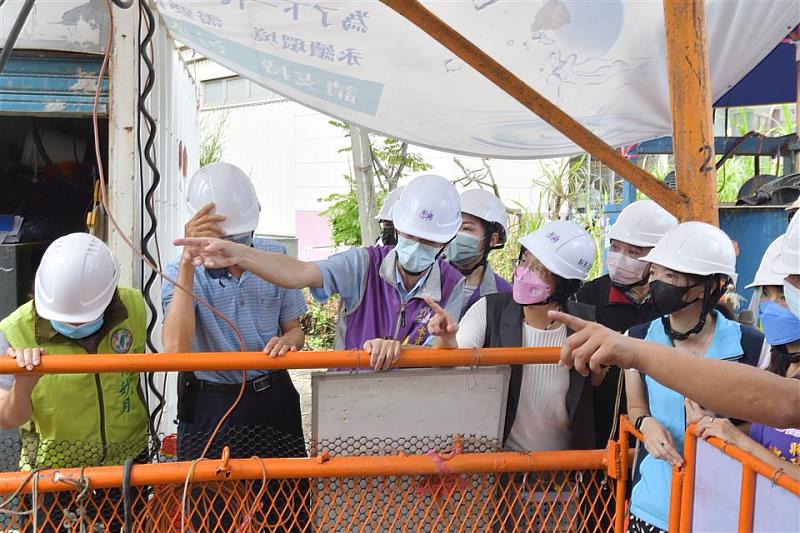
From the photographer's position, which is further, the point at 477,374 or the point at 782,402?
the point at 477,374

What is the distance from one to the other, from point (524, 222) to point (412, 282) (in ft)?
25.5

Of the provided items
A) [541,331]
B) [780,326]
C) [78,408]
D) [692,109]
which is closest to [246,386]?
[78,408]

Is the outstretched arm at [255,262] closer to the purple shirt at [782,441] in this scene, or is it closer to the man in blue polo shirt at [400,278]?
the man in blue polo shirt at [400,278]

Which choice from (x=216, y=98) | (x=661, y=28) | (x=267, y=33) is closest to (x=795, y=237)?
(x=661, y=28)

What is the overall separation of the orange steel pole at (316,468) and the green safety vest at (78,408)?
330 millimetres

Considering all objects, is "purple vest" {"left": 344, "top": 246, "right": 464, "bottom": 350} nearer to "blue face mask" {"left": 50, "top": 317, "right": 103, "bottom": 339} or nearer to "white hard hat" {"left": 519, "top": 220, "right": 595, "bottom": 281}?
"white hard hat" {"left": 519, "top": 220, "right": 595, "bottom": 281}

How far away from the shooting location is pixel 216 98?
1616 centimetres

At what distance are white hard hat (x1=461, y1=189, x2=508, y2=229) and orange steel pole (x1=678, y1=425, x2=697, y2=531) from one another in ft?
6.91

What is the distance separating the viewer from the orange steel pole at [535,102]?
91.0 inches

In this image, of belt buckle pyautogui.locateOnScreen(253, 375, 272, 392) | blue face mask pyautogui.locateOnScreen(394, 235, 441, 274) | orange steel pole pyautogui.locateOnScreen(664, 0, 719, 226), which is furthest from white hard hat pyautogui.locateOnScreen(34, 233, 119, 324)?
orange steel pole pyautogui.locateOnScreen(664, 0, 719, 226)

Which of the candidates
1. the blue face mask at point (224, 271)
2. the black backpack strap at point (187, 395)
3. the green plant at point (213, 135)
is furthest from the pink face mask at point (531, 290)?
the green plant at point (213, 135)

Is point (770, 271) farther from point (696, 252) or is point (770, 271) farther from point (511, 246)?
point (511, 246)

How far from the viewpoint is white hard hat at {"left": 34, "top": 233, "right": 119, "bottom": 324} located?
7.59 feet

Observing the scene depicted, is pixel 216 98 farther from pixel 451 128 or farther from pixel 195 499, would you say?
pixel 195 499
